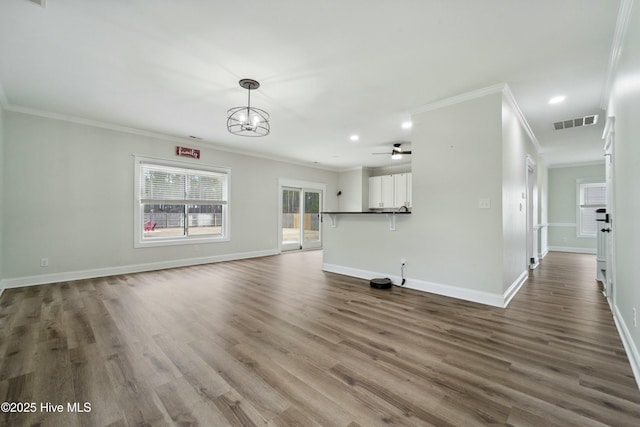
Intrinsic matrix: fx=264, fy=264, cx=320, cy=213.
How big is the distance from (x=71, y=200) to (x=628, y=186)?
6.97 m

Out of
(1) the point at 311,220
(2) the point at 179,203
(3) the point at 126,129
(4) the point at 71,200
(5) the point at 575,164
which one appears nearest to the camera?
(4) the point at 71,200

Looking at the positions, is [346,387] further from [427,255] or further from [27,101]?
[27,101]

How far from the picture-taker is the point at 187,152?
5.66m

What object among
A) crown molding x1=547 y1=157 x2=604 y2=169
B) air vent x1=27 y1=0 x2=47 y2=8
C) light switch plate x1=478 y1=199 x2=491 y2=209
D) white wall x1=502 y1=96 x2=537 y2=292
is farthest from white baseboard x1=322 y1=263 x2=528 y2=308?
crown molding x1=547 y1=157 x2=604 y2=169

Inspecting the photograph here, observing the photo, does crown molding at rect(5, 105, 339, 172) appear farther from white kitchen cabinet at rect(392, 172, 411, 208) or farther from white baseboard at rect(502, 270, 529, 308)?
white baseboard at rect(502, 270, 529, 308)

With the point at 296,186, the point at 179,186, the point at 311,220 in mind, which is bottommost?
the point at 311,220

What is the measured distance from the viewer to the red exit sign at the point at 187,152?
18.2ft

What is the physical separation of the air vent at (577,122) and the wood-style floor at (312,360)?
277 cm

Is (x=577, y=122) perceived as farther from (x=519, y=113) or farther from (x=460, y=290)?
(x=460, y=290)

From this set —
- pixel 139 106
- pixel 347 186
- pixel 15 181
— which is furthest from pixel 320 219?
pixel 15 181

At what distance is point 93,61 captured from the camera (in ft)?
9.11

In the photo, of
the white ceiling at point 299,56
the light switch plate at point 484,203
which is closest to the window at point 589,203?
the white ceiling at point 299,56

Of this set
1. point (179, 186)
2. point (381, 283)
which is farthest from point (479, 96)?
point (179, 186)

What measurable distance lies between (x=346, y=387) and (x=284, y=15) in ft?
9.14
